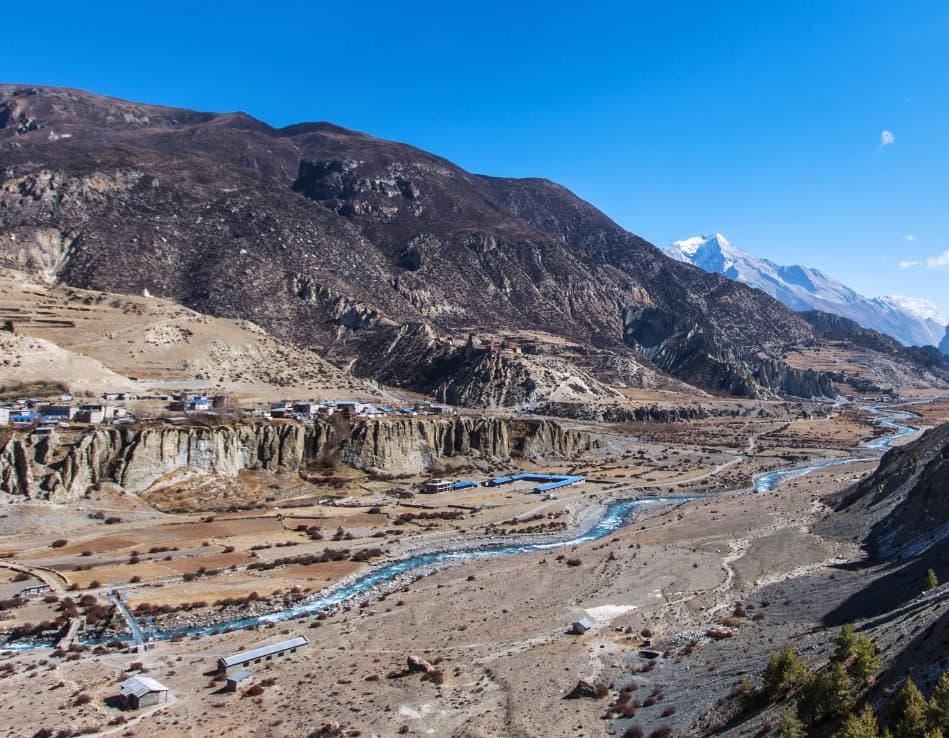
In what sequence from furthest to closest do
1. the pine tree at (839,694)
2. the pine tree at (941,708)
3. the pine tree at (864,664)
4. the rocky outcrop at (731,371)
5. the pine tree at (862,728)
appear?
the rocky outcrop at (731,371)
the pine tree at (864,664)
the pine tree at (839,694)
the pine tree at (862,728)
the pine tree at (941,708)

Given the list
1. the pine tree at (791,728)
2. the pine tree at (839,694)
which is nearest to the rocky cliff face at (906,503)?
the pine tree at (839,694)

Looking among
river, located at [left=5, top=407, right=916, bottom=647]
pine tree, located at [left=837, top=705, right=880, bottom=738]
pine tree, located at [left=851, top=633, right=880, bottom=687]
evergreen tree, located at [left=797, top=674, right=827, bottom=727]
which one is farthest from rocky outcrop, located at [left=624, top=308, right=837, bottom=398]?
pine tree, located at [left=837, top=705, right=880, bottom=738]

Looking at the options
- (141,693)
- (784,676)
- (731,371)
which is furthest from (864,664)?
(731,371)

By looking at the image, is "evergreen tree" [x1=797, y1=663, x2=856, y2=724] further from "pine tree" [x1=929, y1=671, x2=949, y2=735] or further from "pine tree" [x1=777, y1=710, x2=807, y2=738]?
"pine tree" [x1=929, y1=671, x2=949, y2=735]

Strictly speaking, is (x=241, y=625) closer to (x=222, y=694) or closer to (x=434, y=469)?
(x=222, y=694)

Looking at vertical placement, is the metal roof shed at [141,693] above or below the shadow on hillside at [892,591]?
below

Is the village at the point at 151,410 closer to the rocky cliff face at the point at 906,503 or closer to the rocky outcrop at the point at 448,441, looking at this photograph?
the rocky outcrop at the point at 448,441

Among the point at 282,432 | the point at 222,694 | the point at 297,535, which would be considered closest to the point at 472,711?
the point at 222,694
